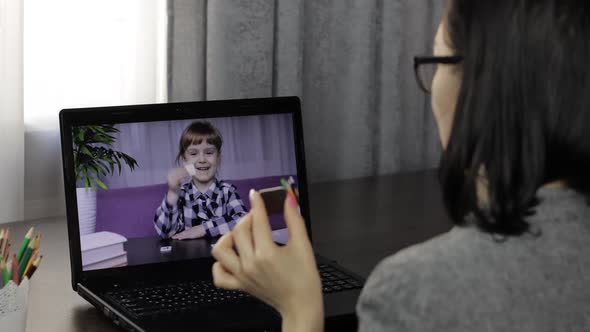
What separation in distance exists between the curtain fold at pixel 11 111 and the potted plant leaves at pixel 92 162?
54 centimetres

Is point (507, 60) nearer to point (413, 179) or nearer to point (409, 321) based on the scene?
point (409, 321)

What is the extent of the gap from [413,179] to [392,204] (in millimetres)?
287

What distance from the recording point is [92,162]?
1229 mm

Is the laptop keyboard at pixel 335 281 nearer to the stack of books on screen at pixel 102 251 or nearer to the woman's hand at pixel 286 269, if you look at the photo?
the stack of books on screen at pixel 102 251

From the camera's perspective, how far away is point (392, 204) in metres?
1.73

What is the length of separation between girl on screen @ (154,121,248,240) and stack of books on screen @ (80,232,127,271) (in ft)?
0.22

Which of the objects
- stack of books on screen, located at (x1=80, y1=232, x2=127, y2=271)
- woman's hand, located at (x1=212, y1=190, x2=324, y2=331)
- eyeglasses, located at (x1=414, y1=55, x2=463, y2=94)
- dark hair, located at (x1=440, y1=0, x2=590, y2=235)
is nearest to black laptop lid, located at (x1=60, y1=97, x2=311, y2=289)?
stack of books on screen, located at (x1=80, y1=232, x2=127, y2=271)

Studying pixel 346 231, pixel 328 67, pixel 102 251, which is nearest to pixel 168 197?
pixel 102 251

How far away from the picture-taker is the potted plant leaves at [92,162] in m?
1.21

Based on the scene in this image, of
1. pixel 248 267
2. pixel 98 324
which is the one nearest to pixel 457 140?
pixel 248 267

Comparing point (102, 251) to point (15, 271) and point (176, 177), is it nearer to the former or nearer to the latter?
point (176, 177)

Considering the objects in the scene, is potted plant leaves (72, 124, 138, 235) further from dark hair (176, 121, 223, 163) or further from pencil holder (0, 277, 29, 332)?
pencil holder (0, 277, 29, 332)

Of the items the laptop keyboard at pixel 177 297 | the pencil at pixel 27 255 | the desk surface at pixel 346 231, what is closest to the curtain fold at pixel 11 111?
the desk surface at pixel 346 231

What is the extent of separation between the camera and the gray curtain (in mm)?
1887
